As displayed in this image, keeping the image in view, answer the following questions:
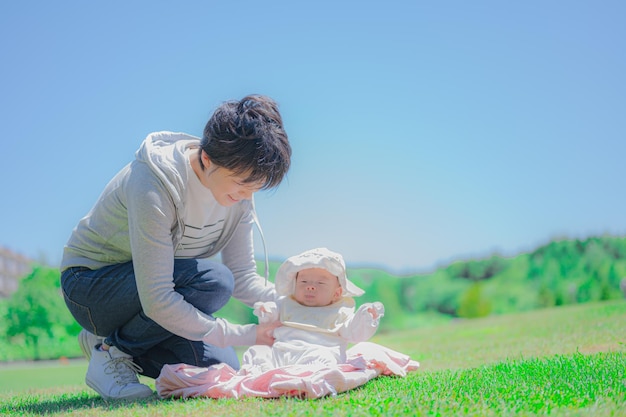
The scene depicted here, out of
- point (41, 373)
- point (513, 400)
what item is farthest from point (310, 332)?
point (41, 373)

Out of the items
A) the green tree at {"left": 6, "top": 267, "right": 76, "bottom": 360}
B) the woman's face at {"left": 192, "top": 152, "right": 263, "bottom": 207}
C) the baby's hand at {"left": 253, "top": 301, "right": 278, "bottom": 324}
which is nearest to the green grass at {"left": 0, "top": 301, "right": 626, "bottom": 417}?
the baby's hand at {"left": 253, "top": 301, "right": 278, "bottom": 324}

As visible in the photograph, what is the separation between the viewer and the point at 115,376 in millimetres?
3170

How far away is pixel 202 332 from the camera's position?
9.66ft

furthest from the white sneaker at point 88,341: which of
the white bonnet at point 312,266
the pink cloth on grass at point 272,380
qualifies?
the white bonnet at point 312,266

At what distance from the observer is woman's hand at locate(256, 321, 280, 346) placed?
3.24 m

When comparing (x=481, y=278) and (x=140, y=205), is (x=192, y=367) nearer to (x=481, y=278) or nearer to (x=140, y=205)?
(x=140, y=205)

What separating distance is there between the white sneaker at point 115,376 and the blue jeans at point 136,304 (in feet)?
0.17

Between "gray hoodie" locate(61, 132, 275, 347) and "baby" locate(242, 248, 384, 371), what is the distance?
0.50 ft

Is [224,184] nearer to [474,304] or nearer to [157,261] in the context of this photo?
[157,261]

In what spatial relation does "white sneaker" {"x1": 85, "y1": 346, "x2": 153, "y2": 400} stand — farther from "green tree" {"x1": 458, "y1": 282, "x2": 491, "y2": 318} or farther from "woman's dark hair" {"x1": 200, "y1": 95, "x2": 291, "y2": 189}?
"green tree" {"x1": 458, "y1": 282, "x2": 491, "y2": 318}

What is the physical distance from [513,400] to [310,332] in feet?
3.90

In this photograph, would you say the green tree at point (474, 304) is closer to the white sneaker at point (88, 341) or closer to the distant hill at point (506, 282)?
the distant hill at point (506, 282)

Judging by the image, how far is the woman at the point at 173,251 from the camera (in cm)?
280

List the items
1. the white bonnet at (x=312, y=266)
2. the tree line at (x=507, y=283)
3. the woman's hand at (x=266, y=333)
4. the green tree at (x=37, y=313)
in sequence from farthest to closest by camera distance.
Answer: the tree line at (x=507, y=283), the green tree at (x=37, y=313), the white bonnet at (x=312, y=266), the woman's hand at (x=266, y=333)
